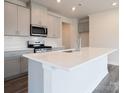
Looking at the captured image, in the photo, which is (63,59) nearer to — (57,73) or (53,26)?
(57,73)

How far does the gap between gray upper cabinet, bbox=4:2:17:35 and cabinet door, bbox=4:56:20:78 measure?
82cm

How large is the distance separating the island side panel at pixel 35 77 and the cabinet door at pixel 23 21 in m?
2.27

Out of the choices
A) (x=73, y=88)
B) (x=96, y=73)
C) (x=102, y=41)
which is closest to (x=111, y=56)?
(x=102, y=41)

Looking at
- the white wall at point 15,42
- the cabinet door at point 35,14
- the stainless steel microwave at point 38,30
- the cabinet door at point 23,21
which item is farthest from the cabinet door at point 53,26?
the cabinet door at point 23,21

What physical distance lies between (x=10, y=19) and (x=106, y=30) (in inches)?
169

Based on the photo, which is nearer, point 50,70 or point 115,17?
point 50,70

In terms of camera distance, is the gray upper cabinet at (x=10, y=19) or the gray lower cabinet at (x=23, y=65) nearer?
the gray upper cabinet at (x=10, y=19)

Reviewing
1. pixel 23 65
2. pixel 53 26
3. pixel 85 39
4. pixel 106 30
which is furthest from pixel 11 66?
pixel 85 39

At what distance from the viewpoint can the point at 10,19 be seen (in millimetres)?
3389

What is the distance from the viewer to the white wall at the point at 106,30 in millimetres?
5035

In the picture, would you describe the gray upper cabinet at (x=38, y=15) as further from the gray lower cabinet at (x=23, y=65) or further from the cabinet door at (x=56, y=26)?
the gray lower cabinet at (x=23, y=65)
